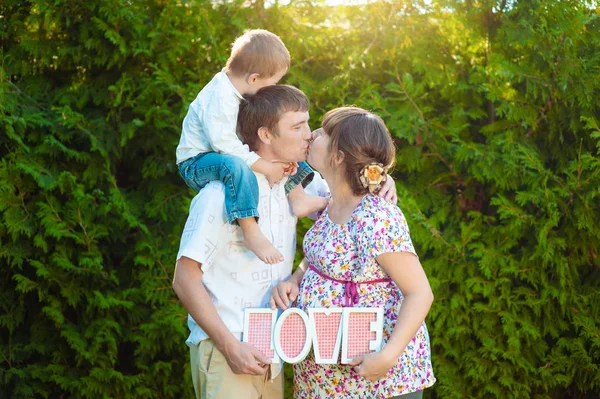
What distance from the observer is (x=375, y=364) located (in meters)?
2.27

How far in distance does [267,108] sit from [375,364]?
102cm

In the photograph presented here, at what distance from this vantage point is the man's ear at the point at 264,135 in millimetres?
2703

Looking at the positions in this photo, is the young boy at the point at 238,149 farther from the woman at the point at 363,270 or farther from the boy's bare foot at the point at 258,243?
the woman at the point at 363,270

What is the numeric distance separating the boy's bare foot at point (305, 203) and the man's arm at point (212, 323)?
1.58 ft

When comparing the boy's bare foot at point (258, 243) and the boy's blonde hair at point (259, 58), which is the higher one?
the boy's blonde hair at point (259, 58)

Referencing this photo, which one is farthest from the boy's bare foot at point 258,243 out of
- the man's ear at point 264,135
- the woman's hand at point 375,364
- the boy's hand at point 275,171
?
the woman's hand at point 375,364

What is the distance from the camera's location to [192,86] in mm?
4578

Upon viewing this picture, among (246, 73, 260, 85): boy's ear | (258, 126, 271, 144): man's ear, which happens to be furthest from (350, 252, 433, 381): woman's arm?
(246, 73, 260, 85): boy's ear

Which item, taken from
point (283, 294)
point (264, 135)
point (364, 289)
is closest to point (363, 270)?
point (364, 289)

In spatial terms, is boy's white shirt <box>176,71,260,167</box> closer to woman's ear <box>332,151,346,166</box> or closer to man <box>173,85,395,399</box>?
man <box>173,85,395,399</box>

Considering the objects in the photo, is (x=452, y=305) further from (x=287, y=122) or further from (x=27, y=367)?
(x=27, y=367)

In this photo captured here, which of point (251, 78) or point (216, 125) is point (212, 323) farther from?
point (251, 78)

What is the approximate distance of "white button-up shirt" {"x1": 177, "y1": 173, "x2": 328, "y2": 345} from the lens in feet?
8.18

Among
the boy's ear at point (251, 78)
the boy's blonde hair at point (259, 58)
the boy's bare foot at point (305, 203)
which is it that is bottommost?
the boy's bare foot at point (305, 203)
